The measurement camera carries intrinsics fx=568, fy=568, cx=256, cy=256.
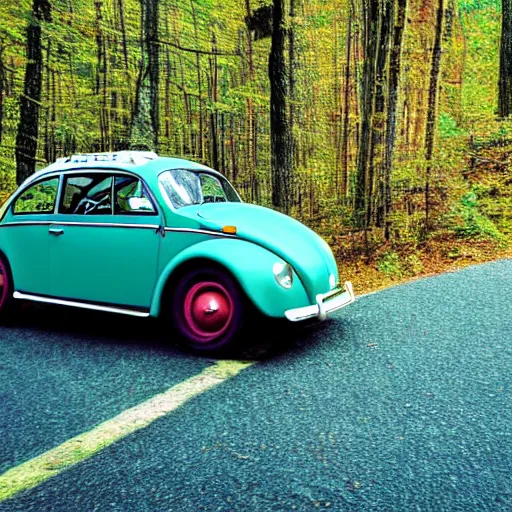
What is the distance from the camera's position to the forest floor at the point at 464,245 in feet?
27.2

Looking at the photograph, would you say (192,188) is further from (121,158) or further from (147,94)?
(147,94)

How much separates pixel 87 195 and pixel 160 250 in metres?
1.03

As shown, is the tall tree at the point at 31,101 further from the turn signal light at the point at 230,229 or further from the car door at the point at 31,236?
the turn signal light at the point at 230,229

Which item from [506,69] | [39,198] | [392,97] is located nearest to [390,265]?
[392,97]

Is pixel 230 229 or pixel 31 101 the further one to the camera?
pixel 31 101

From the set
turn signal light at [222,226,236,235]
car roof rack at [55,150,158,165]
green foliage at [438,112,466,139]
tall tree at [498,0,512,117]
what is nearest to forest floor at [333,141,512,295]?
green foliage at [438,112,466,139]

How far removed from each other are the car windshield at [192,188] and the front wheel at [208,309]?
0.73 metres

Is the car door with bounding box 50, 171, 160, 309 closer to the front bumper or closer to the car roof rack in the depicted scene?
the car roof rack

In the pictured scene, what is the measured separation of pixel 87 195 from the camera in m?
5.15

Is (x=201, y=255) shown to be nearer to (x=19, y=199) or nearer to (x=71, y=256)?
(x=71, y=256)

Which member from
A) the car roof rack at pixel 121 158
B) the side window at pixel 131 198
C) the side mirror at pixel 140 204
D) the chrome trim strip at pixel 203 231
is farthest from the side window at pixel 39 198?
the chrome trim strip at pixel 203 231

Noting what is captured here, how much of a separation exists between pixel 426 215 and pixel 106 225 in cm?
673

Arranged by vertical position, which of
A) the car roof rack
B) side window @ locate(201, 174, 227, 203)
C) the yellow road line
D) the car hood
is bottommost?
the yellow road line

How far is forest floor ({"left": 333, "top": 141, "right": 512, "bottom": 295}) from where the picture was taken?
8289 mm
